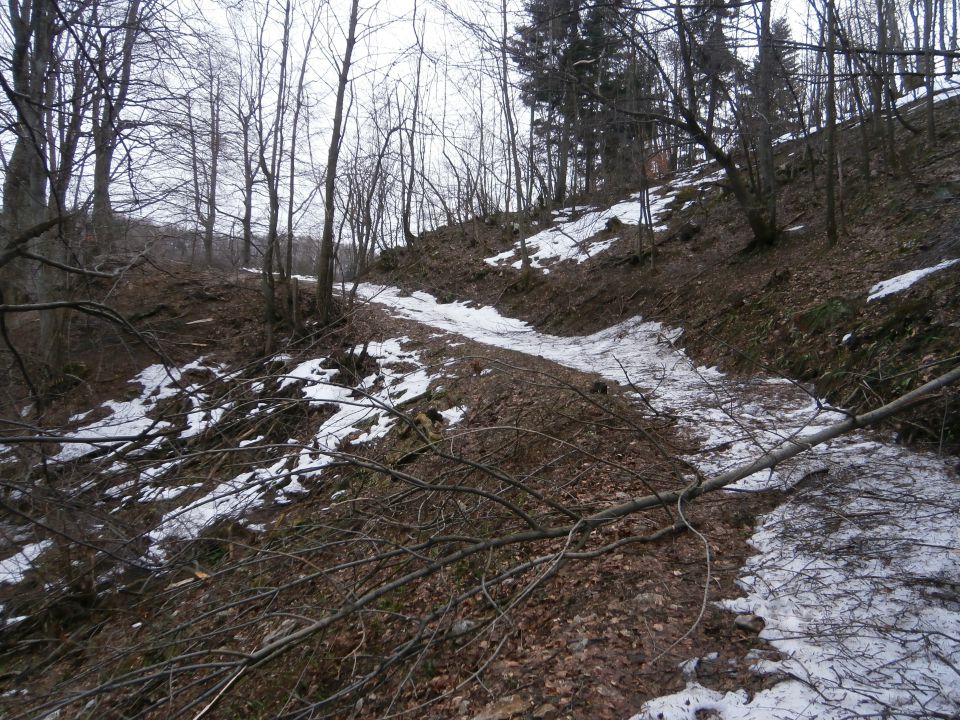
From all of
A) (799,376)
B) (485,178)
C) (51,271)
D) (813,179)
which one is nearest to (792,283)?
(799,376)

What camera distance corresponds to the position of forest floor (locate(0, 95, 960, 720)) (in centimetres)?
270

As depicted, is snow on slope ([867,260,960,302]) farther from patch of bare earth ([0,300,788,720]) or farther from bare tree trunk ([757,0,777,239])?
bare tree trunk ([757,0,777,239])

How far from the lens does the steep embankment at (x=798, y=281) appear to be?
5344 mm

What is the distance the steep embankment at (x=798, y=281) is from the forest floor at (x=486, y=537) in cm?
6

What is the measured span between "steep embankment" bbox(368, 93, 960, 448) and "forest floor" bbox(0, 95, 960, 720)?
0.20 feet

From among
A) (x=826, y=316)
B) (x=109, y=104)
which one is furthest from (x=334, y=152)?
(x=826, y=316)

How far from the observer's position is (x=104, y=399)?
11266mm

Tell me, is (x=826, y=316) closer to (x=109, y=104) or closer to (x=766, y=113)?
(x=766, y=113)

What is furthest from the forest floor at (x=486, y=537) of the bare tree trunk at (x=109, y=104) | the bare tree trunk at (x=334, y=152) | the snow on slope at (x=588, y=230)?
the snow on slope at (x=588, y=230)

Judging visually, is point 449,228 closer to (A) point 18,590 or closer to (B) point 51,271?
(B) point 51,271

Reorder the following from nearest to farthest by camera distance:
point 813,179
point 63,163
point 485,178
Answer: point 63,163 < point 813,179 < point 485,178

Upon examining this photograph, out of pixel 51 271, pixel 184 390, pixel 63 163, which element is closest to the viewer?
pixel 184 390

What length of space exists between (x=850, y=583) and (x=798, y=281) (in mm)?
6654

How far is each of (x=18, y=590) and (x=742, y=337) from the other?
29.3 ft
